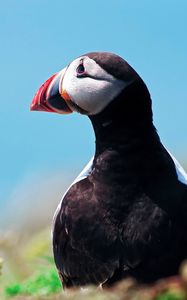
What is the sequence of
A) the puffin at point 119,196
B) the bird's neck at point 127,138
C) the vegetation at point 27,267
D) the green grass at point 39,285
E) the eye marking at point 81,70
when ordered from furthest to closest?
the eye marking at point 81,70
the bird's neck at point 127,138
the puffin at point 119,196
the vegetation at point 27,267
the green grass at point 39,285

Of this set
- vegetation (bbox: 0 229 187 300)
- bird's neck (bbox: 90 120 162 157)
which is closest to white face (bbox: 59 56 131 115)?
bird's neck (bbox: 90 120 162 157)

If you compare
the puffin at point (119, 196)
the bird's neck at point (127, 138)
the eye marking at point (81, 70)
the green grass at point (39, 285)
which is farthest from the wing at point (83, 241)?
the eye marking at point (81, 70)

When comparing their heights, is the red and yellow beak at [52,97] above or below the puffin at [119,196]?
above

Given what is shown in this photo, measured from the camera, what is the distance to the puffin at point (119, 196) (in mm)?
3234

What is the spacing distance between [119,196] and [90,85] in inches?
26.3

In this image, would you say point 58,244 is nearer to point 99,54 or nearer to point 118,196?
point 118,196

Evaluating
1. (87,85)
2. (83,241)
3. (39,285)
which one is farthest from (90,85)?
(39,285)

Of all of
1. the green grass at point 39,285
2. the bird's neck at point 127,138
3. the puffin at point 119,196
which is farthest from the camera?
the bird's neck at point 127,138

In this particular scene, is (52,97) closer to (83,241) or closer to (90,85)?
(90,85)

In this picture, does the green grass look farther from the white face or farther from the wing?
the white face

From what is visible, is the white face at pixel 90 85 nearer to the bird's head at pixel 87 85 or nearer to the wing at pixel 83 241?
the bird's head at pixel 87 85

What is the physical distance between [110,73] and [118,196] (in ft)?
2.11

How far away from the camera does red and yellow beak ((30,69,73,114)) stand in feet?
13.1

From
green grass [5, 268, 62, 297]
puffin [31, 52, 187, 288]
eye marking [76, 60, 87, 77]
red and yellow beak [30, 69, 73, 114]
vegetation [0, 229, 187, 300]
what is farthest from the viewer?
red and yellow beak [30, 69, 73, 114]
